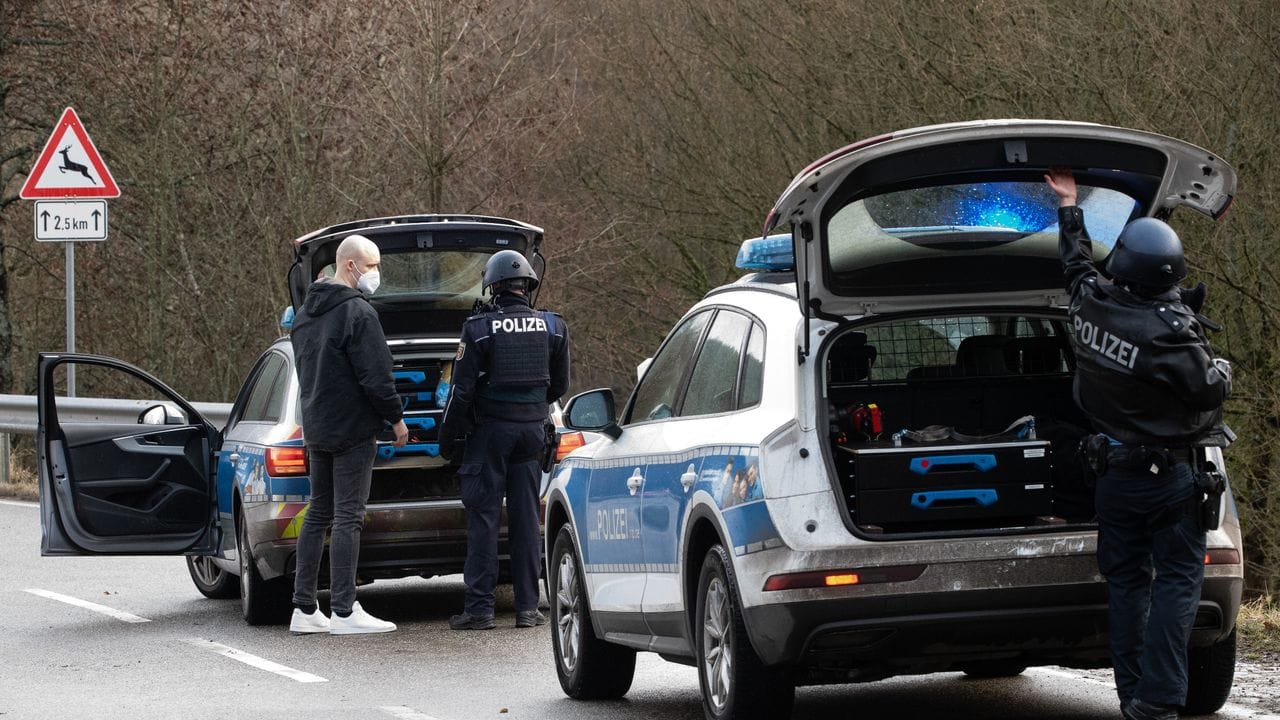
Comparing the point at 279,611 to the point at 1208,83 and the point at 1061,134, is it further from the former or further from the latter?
the point at 1208,83


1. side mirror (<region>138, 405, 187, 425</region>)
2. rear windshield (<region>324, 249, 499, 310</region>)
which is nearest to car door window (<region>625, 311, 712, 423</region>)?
rear windshield (<region>324, 249, 499, 310</region>)

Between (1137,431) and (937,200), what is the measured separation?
3.50 ft

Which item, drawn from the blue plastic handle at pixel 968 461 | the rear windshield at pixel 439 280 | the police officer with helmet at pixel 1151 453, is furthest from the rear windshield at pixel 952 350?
the rear windshield at pixel 439 280

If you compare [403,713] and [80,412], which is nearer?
[403,713]

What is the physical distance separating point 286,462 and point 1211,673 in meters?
5.48

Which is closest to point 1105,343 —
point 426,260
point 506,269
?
point 506,269

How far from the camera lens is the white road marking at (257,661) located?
29.6 feet

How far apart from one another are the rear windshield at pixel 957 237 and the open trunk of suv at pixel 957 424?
0.14 m

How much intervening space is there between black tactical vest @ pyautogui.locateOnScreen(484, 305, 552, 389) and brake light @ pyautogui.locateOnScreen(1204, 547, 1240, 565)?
469 centimetres

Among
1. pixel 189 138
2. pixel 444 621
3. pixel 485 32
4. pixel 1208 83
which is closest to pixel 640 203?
pixel 485 32

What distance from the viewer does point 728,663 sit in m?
6.69

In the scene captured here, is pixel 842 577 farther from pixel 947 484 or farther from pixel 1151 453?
pixel 1151 453

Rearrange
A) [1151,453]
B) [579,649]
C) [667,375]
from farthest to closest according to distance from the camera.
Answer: [579,649], [667,375], [1151,453]

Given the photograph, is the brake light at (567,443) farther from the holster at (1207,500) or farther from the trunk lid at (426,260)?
the holster at (1207,500)
